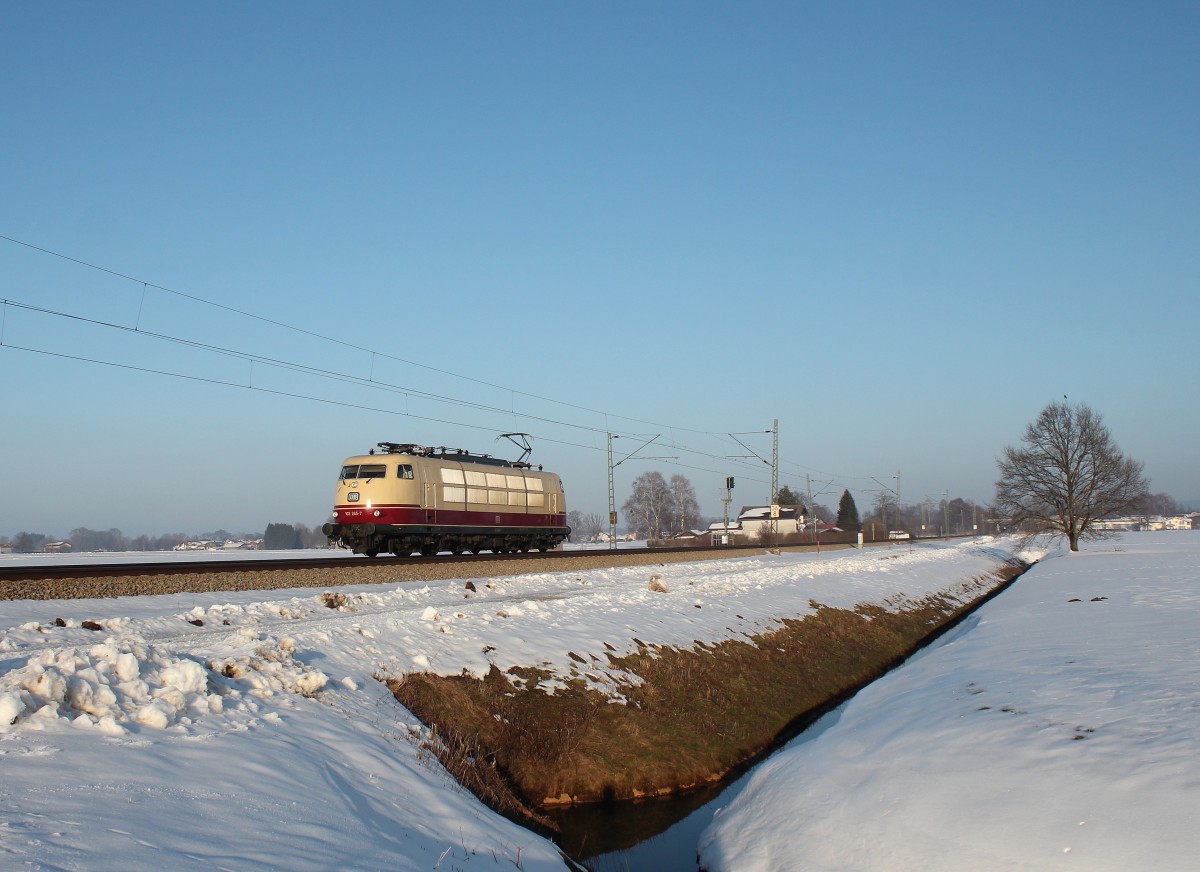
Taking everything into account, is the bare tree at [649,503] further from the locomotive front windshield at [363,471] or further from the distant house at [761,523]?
the locomotive front windshield at [363,471]

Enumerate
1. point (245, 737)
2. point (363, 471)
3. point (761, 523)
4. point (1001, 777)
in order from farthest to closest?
point (761, 523) → point (363, 471) → point (1001, 777) → point (245, 737)

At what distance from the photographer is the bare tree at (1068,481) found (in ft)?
187

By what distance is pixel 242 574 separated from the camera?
845 inches

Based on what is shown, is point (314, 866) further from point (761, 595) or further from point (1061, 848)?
point (761, 595)

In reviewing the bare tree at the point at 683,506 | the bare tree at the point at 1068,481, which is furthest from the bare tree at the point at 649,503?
the bare tree at the point at 1068,481

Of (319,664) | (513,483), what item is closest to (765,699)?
(319,664)

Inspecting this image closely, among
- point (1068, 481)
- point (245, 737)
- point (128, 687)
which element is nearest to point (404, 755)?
point (245, 737)

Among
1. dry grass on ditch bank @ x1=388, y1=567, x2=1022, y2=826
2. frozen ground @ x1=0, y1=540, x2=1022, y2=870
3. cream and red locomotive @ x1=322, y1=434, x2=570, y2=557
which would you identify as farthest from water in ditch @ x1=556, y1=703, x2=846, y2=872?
cream and red locomotive @ x1=322, y1=434, x2=570, y2=557

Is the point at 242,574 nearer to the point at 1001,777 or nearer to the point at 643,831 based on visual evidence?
the point at 643,831

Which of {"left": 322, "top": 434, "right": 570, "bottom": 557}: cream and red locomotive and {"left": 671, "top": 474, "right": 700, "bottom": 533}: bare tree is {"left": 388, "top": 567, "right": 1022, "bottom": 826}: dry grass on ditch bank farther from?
{"left": 671, "top": 474, "right": 700, "bottom": 533}: bare tree

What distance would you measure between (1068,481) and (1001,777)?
56.7m

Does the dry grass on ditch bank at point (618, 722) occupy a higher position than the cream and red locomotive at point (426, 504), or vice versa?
the cream and red locomotive at point (426, 504)

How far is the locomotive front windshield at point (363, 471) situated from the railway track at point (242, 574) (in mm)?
4664

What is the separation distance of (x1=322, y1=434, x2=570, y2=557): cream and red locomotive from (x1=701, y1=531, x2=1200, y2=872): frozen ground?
21.3m
